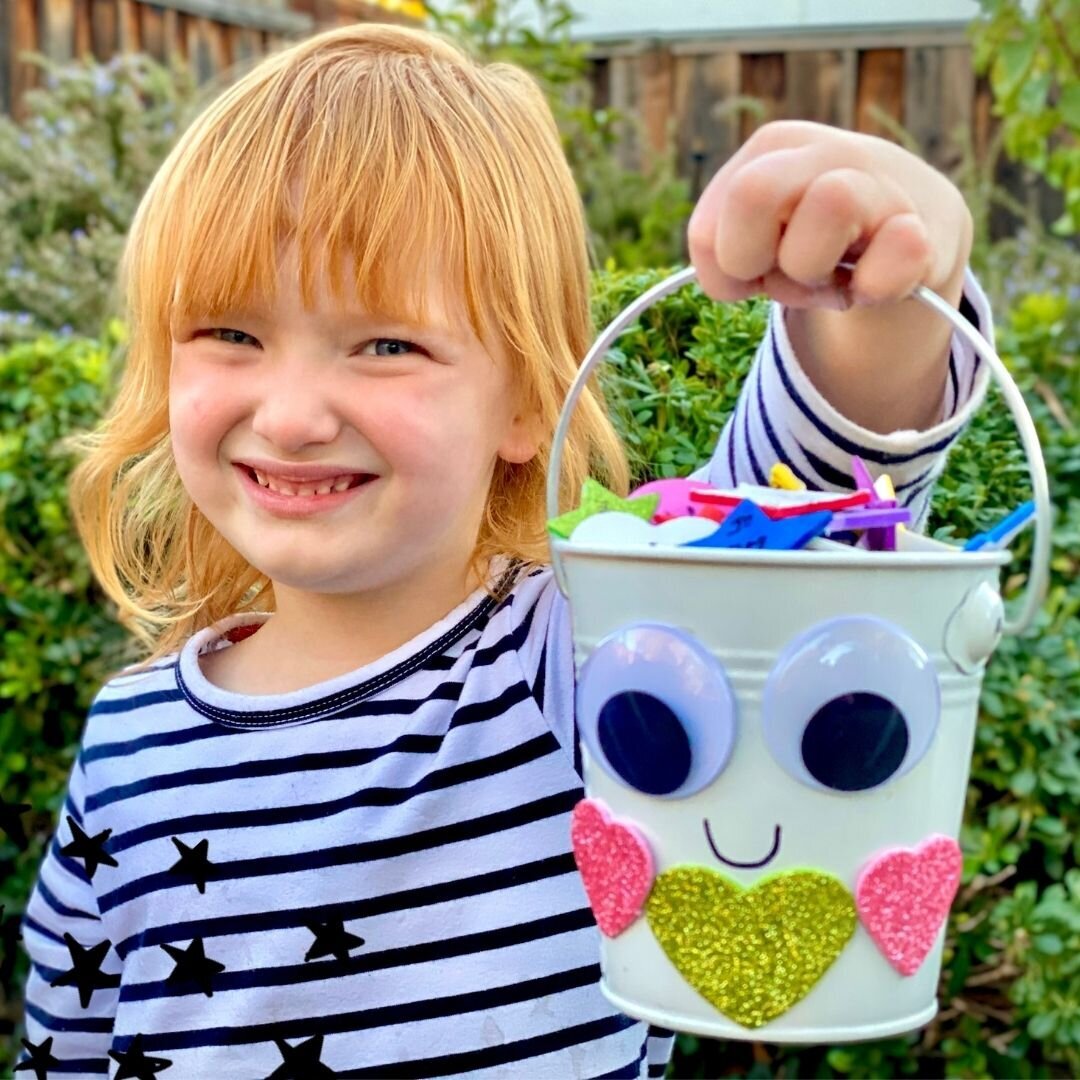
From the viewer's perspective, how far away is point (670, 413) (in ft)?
5.41

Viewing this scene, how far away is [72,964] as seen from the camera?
64.4 inches

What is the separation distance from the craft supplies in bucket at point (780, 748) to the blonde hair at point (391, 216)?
500 millimetres

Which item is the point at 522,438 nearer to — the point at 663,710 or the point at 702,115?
the point at 663,710

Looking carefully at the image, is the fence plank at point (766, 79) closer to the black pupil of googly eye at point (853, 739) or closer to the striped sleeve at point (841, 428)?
the striped sleeve at point (841, 428)

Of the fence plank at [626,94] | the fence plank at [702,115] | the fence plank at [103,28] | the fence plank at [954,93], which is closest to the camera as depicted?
the fence plank at [103,28]

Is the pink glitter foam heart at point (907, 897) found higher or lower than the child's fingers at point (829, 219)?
lower

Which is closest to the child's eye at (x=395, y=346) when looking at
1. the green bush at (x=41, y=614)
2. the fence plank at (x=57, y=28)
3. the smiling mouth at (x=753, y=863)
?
the smiling mouth at (x=753, y=863)

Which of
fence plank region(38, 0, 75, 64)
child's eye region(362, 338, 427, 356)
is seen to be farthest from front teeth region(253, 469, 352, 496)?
fence plank region(38, 0, 75, 64)

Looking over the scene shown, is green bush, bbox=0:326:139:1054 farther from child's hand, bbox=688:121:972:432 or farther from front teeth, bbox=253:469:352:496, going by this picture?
child's hand, bbox=688:121:972:432

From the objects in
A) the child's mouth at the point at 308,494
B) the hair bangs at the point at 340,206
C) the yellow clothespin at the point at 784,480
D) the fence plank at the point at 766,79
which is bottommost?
the fence plank at the point at 766,79

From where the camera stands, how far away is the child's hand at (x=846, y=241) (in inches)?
36.8

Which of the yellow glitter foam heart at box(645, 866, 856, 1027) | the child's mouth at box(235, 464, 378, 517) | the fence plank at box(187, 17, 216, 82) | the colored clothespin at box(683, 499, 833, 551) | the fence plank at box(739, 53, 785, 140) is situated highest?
the colored clothespin at box(683, 499, 833, 551)

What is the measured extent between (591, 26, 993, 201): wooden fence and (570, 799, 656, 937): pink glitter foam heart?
5.60 metres

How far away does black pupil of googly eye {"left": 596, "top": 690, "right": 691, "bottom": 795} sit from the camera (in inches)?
35.2
